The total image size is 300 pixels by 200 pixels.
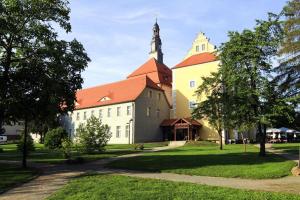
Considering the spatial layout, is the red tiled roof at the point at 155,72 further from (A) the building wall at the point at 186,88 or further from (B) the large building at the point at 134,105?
(A) the building wall at the point at 186,88

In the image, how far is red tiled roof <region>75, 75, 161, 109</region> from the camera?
5897 centimetres

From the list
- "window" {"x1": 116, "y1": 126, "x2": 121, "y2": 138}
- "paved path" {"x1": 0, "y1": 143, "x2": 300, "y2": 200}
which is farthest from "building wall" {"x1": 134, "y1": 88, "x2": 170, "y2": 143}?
"paved path" {"x1": 0, "y1": 143, "x2": 300, "y2": 200}

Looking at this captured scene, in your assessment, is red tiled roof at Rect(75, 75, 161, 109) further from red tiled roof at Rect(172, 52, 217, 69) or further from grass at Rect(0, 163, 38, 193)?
grass at Rect(0, 163, 38, 193)

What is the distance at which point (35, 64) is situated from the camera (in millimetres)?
22875

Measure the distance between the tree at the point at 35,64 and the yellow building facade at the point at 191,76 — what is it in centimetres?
3653

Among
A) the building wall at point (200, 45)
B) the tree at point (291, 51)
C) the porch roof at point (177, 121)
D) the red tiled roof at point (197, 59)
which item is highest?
the building wall at point (200, 45)

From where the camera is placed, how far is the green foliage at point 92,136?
3409 cm

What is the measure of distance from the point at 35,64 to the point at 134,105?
34591 mm

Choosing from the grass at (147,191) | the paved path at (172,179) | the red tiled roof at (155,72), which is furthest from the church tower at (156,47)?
the grass at (147,191)

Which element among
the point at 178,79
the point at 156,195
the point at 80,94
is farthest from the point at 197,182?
the point at 80,94

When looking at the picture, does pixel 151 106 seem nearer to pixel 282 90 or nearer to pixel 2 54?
pixel 282 90

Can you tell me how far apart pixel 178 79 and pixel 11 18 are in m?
41.7

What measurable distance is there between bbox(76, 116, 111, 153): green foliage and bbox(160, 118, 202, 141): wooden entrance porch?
23.6 meters

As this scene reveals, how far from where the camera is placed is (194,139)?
5631 cm
